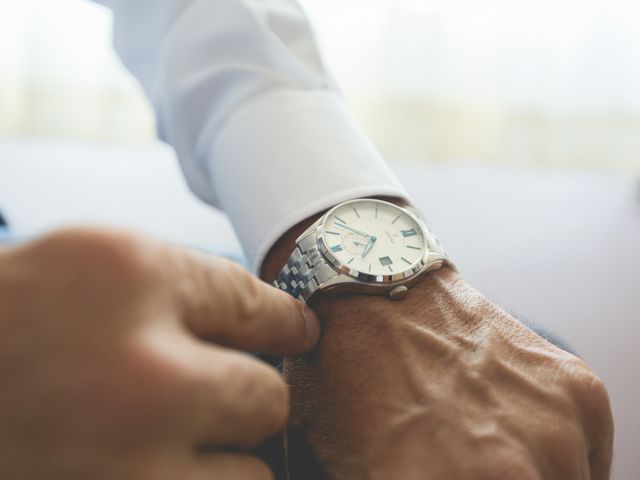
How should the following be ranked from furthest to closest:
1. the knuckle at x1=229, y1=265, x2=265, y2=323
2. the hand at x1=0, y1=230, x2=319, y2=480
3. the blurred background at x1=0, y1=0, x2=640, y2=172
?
1. the blurred background at x1=0, y1=0, x2=640, y2=172
2. the knuckle at x1=229, y1=265, x2=265, y2=323
3. the hand at x1=0, y1=230, x2=319, y2=480

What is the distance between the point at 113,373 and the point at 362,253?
330 mm

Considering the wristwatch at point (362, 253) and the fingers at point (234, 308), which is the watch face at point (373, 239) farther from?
the fingers at point (234, 308)

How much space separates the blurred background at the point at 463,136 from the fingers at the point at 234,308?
893 millimetres

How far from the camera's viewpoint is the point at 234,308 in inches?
17.5

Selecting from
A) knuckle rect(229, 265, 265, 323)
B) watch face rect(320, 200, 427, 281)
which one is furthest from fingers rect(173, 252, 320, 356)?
watch face rect(320, 200, 427, 281)

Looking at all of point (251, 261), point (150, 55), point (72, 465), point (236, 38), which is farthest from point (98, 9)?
point (72, 465)

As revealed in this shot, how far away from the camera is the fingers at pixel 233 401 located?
0.37 m

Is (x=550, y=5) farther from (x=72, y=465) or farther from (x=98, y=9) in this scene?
(x=72, y=465)

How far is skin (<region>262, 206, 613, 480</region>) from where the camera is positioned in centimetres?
50

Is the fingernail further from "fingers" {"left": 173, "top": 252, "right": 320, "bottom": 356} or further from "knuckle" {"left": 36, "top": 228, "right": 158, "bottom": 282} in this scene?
"knuckle" {"left": 36, "top": 228, "right": 158, "bottom": 282}

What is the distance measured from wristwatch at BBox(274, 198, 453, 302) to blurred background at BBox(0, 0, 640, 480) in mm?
768

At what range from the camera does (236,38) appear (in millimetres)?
765

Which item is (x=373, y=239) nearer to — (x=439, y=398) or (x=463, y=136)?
(x=439, y=398)

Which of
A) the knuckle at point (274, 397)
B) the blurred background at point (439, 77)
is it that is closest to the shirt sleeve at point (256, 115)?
the knuckle at point (274, 397)
